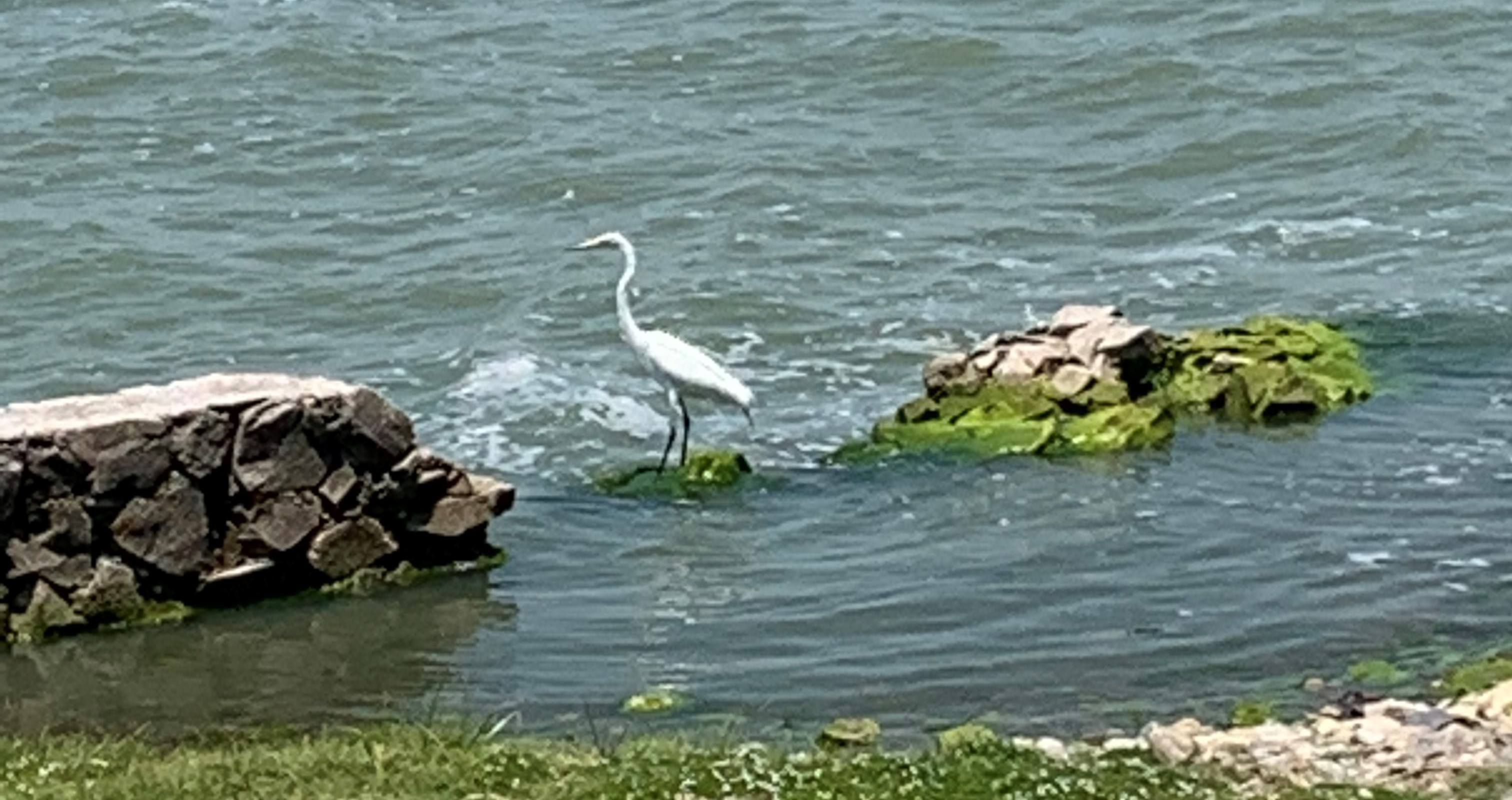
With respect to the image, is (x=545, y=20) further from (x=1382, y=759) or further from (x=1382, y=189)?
(x=1382, y=759)

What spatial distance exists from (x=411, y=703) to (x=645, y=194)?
14.6 meters

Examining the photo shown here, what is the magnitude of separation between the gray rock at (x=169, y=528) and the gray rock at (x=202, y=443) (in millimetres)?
95

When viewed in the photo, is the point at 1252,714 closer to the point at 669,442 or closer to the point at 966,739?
the point at 966,739

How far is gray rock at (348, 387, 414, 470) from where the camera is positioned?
17.3 m

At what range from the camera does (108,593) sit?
16.7 metres

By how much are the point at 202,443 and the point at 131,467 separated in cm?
43

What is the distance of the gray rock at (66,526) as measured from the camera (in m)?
16.5

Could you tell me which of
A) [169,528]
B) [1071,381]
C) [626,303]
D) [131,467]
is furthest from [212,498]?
[1071,381]

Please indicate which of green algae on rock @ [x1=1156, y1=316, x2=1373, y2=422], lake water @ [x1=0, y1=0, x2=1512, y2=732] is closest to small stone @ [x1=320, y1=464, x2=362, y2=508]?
lake water @ [x1=0, y1=0, x2=1512, y2=732]

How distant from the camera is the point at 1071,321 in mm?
20609

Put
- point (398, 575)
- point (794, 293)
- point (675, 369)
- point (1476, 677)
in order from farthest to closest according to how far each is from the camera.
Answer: point (794, 293) < point (675, 369) < point (398, 575) < point (1476, 677)

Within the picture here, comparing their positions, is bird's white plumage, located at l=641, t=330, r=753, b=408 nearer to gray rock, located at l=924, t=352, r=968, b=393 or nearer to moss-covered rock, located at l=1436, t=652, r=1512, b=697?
gray rock, located at l=924, t=352, r=968, b=393

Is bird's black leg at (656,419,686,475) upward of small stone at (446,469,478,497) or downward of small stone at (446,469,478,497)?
downward

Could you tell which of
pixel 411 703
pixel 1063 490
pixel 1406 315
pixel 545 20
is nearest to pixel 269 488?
pixel 411 703
